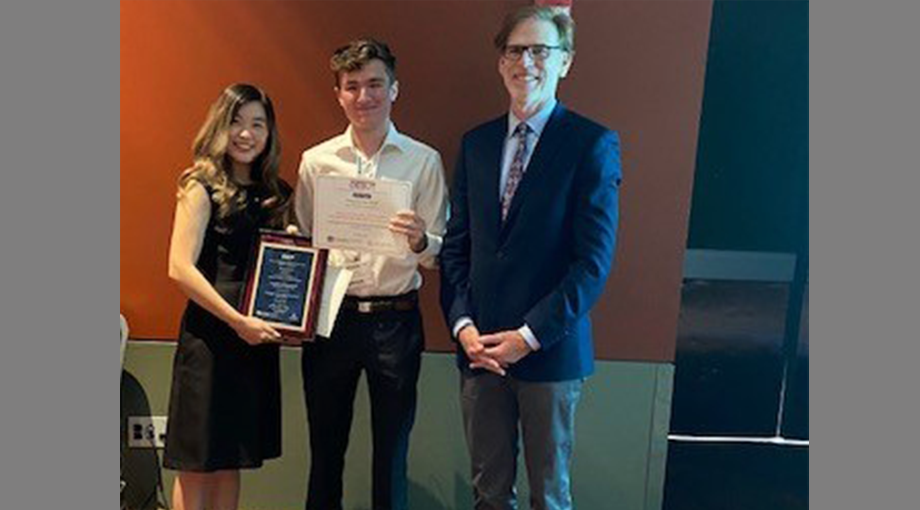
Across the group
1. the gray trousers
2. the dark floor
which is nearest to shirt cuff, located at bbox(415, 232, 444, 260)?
the gray trousers

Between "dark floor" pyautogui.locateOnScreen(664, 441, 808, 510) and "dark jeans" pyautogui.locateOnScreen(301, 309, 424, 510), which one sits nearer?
"dark jeans" pyautogui.locateOnScreen(301, 309, 424, 510)

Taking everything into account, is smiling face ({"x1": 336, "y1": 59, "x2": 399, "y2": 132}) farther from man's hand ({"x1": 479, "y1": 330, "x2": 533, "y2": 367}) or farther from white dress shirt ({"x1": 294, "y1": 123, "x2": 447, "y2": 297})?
man's hand ({"x1": 479, "y1": 330, "x2": 533, "y2": 367})

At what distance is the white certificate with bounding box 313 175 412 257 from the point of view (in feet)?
7.48

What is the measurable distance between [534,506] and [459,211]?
921mm

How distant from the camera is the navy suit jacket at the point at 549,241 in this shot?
213 centimetres

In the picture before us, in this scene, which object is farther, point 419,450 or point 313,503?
point 419,450

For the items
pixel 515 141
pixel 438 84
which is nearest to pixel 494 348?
pixel 515 141

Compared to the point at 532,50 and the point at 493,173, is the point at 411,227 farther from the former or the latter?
the point at 532,50

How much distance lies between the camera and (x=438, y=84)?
9.24 feet

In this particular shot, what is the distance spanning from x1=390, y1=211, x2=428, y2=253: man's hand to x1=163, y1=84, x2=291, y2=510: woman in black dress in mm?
391

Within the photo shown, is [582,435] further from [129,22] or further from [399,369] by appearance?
[129,22]

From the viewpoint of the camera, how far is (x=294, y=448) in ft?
10.0

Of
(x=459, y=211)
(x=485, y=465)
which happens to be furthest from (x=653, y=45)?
(x=485, y=465)

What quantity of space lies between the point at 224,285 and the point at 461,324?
2.43ft
